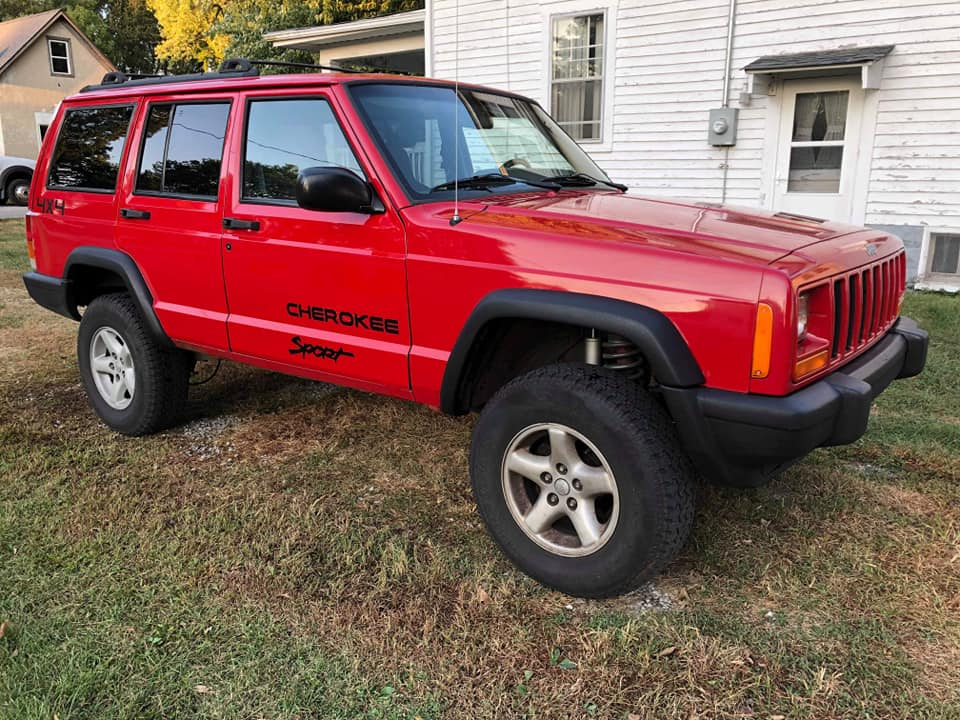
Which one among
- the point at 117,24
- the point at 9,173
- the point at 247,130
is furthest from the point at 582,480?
the point at 117,24

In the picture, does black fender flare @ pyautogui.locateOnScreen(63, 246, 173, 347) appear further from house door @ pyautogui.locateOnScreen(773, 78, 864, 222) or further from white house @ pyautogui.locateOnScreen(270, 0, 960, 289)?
house door @ pyautogui.locateOnScreen(773, 78, 864, 222)

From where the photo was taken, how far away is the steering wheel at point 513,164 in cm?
361

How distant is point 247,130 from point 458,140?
3.36ft

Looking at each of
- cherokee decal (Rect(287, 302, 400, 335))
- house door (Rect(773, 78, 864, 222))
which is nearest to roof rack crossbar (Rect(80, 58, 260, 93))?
cherokee decal (Rect(287, 302, 400, 335))

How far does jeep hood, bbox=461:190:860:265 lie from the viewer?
2.63m

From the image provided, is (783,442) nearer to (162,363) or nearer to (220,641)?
(220,641)

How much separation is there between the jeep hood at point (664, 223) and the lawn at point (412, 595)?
4.23ft

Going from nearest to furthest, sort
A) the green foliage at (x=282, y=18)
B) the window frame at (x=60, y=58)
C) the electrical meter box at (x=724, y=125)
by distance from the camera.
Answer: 1. the electrical meter box at (x=724, y=125)
2. the green foliage at (x=282, y=18)
3. the window frame at (x=60, y=58)

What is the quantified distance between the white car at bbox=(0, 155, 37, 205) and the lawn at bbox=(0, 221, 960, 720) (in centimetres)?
1816

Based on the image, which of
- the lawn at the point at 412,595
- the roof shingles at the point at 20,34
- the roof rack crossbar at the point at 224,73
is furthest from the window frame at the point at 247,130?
the roof shingles at the point at 20,34

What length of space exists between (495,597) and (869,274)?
190 centimetres

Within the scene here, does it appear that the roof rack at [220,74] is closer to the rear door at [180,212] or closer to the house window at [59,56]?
the rear door at [180,212]

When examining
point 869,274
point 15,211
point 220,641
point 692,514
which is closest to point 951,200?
point 869,274

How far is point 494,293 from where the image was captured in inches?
111
